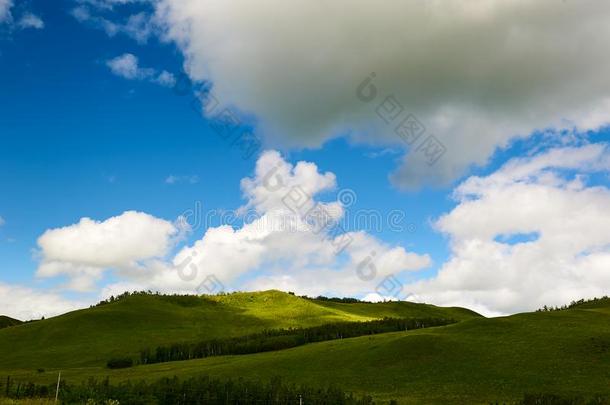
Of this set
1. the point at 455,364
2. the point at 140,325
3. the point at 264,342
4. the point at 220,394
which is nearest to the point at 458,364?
the point at 455,364

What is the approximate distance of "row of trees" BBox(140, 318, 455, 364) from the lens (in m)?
109

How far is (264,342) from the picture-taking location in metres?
111

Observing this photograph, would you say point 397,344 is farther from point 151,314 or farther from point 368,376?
point 151,314

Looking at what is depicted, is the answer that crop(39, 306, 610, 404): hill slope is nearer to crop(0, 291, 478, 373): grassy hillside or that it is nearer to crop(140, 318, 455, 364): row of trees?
crop(140, 318, 455, 364): row of trees

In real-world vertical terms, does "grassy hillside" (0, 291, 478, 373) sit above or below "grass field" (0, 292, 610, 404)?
above

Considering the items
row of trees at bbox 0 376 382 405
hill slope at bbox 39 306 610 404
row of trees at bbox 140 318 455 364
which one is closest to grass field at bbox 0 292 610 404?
hill slope at bbox 39 306 610 404

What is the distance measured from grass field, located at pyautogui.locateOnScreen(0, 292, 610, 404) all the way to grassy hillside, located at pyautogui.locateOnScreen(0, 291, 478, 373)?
2243 centimetres

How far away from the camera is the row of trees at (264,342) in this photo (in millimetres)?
108562

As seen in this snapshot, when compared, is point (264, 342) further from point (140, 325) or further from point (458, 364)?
point (140, 325)

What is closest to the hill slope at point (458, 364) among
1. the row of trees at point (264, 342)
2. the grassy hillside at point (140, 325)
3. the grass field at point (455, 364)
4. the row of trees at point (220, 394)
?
the grass field at point (455, 364)

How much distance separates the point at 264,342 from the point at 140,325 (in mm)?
52969

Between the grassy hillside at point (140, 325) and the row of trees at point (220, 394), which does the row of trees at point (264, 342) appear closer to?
the grassy hillside at point (140, 325)

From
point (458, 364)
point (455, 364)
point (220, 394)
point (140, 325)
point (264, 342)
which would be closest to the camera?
point (220, 394)

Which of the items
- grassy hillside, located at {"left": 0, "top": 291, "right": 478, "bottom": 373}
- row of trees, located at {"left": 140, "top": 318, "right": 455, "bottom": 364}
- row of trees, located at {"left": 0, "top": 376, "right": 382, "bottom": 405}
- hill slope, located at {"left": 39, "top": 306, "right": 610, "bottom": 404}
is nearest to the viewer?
row of trees, located at {"left": 0, "top": 376, "right": 382, "bottom": 405}
